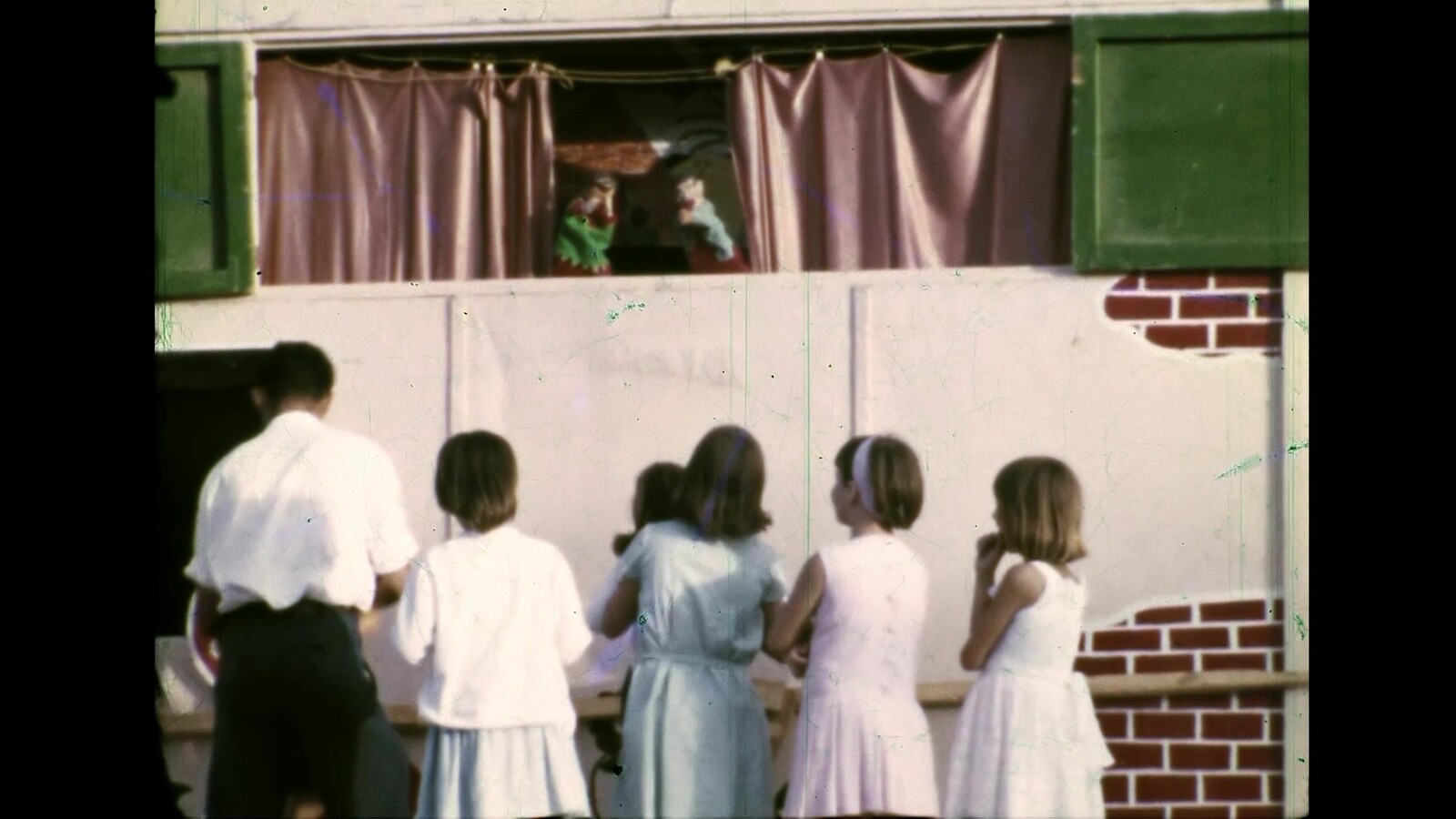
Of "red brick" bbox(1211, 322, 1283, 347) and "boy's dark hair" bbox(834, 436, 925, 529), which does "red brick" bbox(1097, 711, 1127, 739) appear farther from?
"red brick" bbox(1211, 322, 1283, 347)

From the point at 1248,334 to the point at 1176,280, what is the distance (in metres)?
0.23

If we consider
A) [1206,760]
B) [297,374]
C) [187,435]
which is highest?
[297,374]

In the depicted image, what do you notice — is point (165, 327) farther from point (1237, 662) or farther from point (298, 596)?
point (1237, 662)

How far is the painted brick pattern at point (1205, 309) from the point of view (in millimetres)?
4523

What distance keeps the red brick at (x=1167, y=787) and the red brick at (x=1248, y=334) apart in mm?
1127

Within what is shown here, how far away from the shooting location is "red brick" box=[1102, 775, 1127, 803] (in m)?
4.51

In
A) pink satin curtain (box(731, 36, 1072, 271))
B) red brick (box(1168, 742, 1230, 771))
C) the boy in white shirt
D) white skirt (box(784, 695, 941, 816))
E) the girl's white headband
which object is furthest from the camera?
pink satin curtain (box(731, 36, 1072, 271))

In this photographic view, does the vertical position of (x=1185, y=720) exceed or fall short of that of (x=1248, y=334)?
it falls short

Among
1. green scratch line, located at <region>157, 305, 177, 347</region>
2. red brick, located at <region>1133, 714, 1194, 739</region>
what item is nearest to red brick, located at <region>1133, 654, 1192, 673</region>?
red brick, located at <region>1133, 714, 1194, 739</region>

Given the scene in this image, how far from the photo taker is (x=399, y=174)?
4.75 m

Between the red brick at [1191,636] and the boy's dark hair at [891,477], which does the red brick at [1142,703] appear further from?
the boy's dark hair at [891,477]

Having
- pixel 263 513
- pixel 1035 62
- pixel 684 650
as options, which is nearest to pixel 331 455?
pixel 263 513

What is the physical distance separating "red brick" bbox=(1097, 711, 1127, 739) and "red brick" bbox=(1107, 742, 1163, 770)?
0.07 feet

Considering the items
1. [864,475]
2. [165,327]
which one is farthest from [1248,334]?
[165,327]
